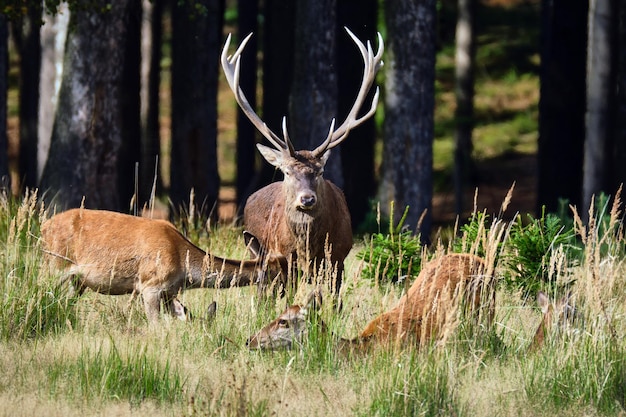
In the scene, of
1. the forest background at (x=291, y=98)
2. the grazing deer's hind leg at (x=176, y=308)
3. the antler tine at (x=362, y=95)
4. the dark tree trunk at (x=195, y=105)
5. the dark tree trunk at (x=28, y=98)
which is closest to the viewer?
the grazing deer's hind leg at (x=176, y=308)

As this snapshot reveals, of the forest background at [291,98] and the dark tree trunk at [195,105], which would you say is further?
the dark tree trunk at [195,105]

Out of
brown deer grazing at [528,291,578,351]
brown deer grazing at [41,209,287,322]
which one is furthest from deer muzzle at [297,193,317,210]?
brown deer grazing at [528,291,578,351]

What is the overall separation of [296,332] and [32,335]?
6.04 feet

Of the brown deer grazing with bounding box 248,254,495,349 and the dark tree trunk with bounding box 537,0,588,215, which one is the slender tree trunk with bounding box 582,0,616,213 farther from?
the brown deer grazing with bounding box 248,254,495,349

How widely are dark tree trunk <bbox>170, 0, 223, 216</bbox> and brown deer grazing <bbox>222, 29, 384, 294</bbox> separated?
679 centimetres

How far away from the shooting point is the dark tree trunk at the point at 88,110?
1362 cm

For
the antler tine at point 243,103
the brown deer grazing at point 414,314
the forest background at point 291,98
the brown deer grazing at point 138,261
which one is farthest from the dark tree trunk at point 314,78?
the brown deer grazing at point 414,314

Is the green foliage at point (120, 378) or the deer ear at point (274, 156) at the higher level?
the deer ear at point (274, 156)

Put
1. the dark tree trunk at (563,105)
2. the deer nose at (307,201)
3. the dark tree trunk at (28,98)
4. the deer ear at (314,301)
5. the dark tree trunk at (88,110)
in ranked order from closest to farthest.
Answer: the deer ear at (314,301) → the deer nose at (307,201) → the dark tree trunk at (88,110) → the dark tree trunk at (563,105) → the dark tree trunk at (28,98)

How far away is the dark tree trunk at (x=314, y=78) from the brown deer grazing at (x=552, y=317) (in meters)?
7.31

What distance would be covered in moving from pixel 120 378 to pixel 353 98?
11984mm

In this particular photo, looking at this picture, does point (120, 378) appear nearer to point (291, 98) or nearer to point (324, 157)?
point (324, 157)

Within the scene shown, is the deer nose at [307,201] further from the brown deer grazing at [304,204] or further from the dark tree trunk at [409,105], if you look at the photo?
the dark tree trunk at [409,105]

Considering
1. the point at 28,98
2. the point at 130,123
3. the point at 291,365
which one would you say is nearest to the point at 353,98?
the point at 130,123
